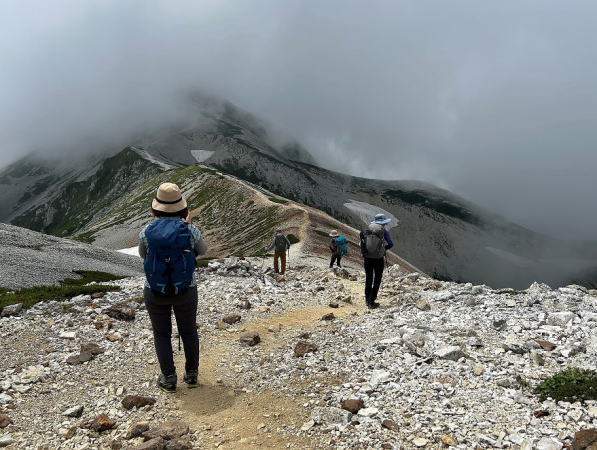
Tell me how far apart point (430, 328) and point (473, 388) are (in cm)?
318

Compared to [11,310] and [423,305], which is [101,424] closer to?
[11,310]

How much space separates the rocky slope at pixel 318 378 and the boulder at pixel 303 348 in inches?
1.1

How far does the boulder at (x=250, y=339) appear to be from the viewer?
11.5 m

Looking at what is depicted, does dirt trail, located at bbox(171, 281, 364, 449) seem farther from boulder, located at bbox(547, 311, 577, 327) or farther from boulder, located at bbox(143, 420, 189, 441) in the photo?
boulder, located at bbox(547, 311, 577, 327)

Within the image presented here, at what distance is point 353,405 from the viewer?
7641 millimetres

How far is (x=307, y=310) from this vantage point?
52.2 feet

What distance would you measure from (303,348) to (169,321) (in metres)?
3.37

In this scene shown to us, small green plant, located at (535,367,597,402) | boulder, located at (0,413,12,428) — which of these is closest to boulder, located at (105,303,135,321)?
boulder, located at (0,413,12,428)

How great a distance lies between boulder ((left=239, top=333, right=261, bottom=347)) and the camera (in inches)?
454

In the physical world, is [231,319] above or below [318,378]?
below

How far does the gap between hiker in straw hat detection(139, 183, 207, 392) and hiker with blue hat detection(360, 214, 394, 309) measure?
8364mm

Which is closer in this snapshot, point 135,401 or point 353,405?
point 353,405

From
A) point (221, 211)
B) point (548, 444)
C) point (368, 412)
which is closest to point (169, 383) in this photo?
point (368, 412)

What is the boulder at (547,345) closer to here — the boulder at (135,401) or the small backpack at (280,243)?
the boulder at (135,401)
